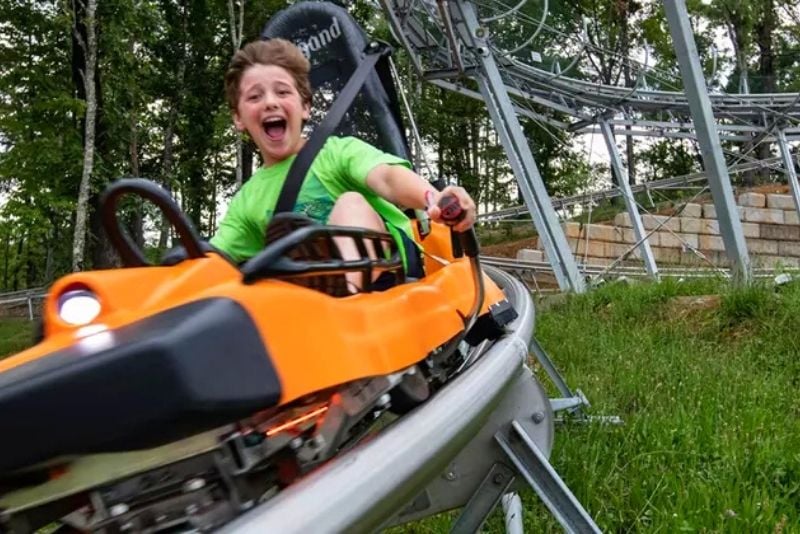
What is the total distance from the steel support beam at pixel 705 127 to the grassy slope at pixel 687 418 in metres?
→ 0.94

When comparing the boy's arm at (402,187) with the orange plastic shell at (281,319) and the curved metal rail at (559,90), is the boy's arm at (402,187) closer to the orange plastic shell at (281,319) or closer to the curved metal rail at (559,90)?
the orange plastic shell at (281,319)

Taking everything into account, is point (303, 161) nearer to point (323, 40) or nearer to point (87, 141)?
point (323, 40)

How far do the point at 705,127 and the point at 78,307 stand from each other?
4819 millimetres

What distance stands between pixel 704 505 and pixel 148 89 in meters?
17.3

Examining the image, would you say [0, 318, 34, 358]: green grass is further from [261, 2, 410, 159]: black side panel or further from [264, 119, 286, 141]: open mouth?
[264, 119, 286, 141]: open mouth

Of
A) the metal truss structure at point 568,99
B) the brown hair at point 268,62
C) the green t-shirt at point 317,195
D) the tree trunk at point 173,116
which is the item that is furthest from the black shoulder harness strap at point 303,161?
the tree trunk at point 173,116

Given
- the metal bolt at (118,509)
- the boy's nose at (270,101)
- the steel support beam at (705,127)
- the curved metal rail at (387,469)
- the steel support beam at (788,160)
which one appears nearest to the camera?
the curved metal rail at (387,469)

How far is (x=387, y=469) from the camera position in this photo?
2.39 ft

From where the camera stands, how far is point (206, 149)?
19.5m

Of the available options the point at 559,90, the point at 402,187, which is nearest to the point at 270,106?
the point at 402,187

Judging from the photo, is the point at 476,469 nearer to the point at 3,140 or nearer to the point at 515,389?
the point at 515,389

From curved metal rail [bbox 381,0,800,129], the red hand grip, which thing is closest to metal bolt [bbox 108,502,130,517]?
the red hand grip

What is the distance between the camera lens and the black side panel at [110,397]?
0.62 meters

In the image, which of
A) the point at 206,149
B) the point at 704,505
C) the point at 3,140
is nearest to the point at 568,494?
the point at 704,505
